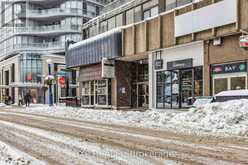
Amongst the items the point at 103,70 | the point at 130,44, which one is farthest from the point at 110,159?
the point at 103,70

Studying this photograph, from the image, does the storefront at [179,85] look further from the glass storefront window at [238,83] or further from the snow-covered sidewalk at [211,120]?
the snow-covered sidewalk at [211,120]

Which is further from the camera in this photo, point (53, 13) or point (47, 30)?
point (47, 30)

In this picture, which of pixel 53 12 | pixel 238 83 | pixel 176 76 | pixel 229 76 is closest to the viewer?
pixel 238 83

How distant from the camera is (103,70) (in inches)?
1117

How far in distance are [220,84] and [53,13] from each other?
51.2 meters

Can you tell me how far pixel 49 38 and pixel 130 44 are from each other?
4496 cm

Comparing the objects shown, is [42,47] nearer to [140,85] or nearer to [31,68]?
[31,68]

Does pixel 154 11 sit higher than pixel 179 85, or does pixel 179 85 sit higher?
pixel 154 11

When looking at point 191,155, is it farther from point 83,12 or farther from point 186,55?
point 83,12

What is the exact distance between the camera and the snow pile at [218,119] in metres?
12.4

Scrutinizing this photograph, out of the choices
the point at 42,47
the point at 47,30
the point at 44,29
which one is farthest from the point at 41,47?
the point at 44,29

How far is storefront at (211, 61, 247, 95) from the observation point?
18188 mm

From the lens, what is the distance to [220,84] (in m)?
19.5

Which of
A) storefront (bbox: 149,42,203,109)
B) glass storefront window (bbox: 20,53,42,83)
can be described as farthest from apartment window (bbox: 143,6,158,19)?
glass storefront window (bbox: 20,53,42,83)
